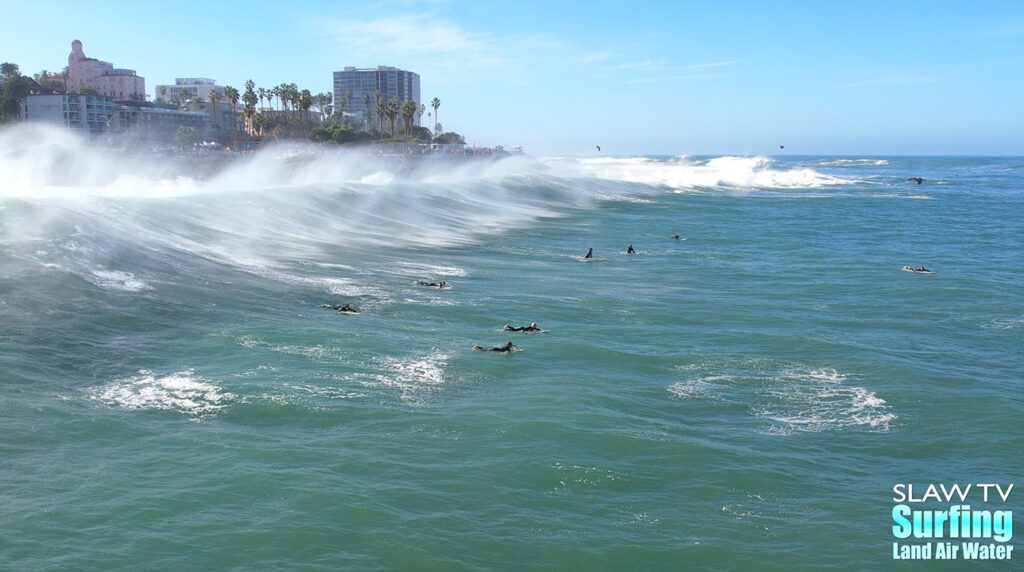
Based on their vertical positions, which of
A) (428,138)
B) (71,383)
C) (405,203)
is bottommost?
(71,383)

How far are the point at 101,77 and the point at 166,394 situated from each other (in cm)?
16581

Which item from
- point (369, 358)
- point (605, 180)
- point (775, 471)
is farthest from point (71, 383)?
point (605, 180)

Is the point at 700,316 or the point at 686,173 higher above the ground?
the point at 686,173

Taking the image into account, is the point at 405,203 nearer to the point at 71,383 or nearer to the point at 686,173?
the point at 71,383

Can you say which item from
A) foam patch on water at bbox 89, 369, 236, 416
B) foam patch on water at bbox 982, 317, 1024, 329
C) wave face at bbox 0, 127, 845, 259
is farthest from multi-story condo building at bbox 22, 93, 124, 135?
foam patch on water at bbox 982, 317, 1024, 329

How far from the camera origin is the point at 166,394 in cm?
1554

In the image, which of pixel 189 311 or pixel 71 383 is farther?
pixel 189 311

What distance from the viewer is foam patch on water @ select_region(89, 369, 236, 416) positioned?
48.8ft

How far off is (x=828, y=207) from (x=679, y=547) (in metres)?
66.2

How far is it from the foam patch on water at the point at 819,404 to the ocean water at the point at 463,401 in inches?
3.2

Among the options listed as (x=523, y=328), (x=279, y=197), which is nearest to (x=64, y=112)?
(x=279, y=197)

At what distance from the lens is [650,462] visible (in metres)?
13.3

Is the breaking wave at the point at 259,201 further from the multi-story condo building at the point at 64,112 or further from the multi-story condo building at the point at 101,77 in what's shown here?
the multi-story condo building at the point at 101,77

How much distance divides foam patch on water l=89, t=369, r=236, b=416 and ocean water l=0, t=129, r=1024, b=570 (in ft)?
0.24
